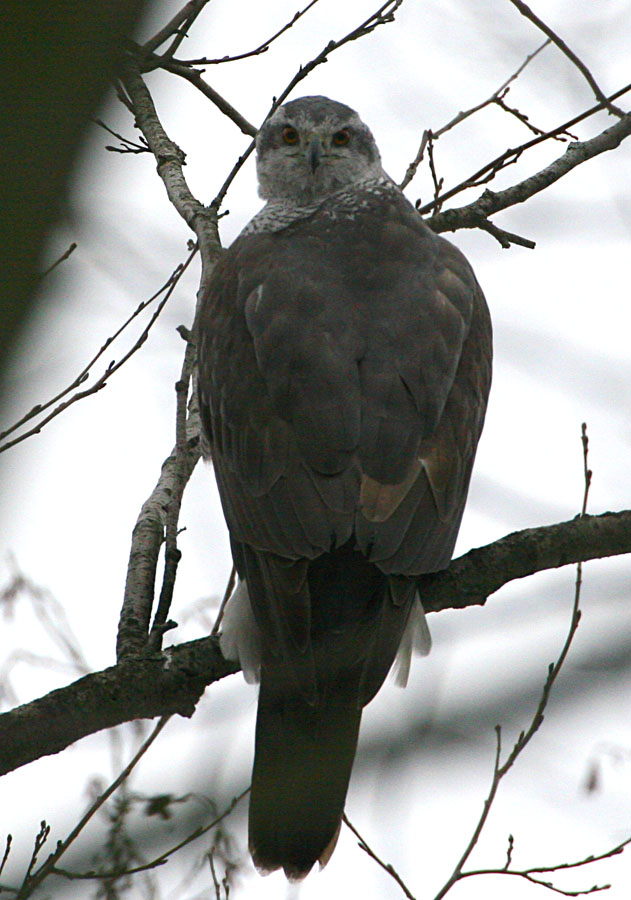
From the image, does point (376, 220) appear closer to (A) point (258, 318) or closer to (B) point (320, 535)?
(A) point (258, 318)

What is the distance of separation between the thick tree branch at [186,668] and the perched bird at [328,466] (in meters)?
0.13

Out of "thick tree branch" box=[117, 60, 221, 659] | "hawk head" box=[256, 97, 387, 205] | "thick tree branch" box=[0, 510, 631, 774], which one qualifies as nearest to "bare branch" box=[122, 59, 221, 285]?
"thick tree branch" box=[117, 60, 221, 659]

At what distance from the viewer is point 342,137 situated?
18.7 feet

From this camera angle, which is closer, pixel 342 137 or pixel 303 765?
pixel 303 765

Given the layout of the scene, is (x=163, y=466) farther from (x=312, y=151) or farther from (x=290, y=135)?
(x=290, y=135)

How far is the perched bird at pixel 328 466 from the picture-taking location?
3.57 meters

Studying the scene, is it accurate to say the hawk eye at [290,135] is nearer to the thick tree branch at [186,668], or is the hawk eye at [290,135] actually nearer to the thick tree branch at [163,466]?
the thick tree branch at [163,466]

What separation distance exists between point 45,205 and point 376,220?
392 centimetres

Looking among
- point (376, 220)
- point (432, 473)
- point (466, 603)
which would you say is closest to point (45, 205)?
point (432, 473)

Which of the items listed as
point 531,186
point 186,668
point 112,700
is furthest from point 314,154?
point 112,700

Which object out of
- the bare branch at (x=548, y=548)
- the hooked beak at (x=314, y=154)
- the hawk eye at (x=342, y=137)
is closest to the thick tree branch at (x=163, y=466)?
the hooked beak at (x=314, y=154)

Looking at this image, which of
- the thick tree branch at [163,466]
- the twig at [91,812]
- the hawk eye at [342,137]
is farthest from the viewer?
the hawk eye at [342,137]

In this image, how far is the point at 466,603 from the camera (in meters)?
3.95

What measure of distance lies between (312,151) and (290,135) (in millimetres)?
311
